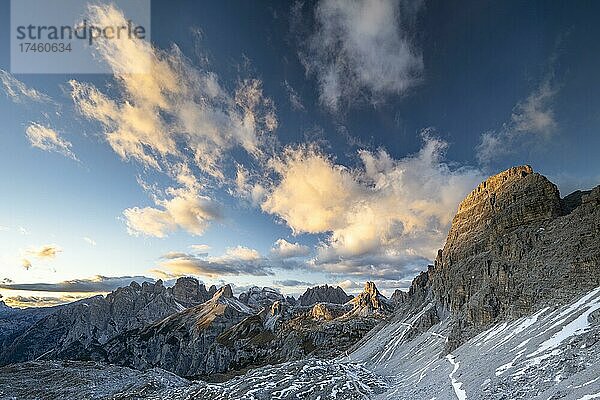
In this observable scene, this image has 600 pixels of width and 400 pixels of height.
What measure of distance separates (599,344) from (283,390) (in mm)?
36693

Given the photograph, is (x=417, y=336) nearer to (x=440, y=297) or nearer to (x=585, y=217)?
(x=440, y=297)

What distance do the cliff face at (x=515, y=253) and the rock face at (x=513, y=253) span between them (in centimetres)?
14

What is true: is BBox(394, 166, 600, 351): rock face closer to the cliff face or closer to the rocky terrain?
the cliff face

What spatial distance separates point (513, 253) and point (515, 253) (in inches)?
21.2

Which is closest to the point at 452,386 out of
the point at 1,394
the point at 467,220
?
the point at 467,220

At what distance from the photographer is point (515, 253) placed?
197 feet

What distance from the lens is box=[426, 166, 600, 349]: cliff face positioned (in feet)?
152

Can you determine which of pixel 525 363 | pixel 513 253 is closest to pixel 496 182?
pixel 513 253

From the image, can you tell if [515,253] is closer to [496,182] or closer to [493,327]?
[493,327]

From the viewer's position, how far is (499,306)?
5372cm

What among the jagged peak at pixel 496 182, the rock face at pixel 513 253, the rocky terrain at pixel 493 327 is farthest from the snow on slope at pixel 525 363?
the jagged peak at pixel 496 182

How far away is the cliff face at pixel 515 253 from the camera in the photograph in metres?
46.2

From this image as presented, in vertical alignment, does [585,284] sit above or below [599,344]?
above

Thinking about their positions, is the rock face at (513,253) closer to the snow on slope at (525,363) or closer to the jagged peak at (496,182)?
the jagged peak at (496,182)
